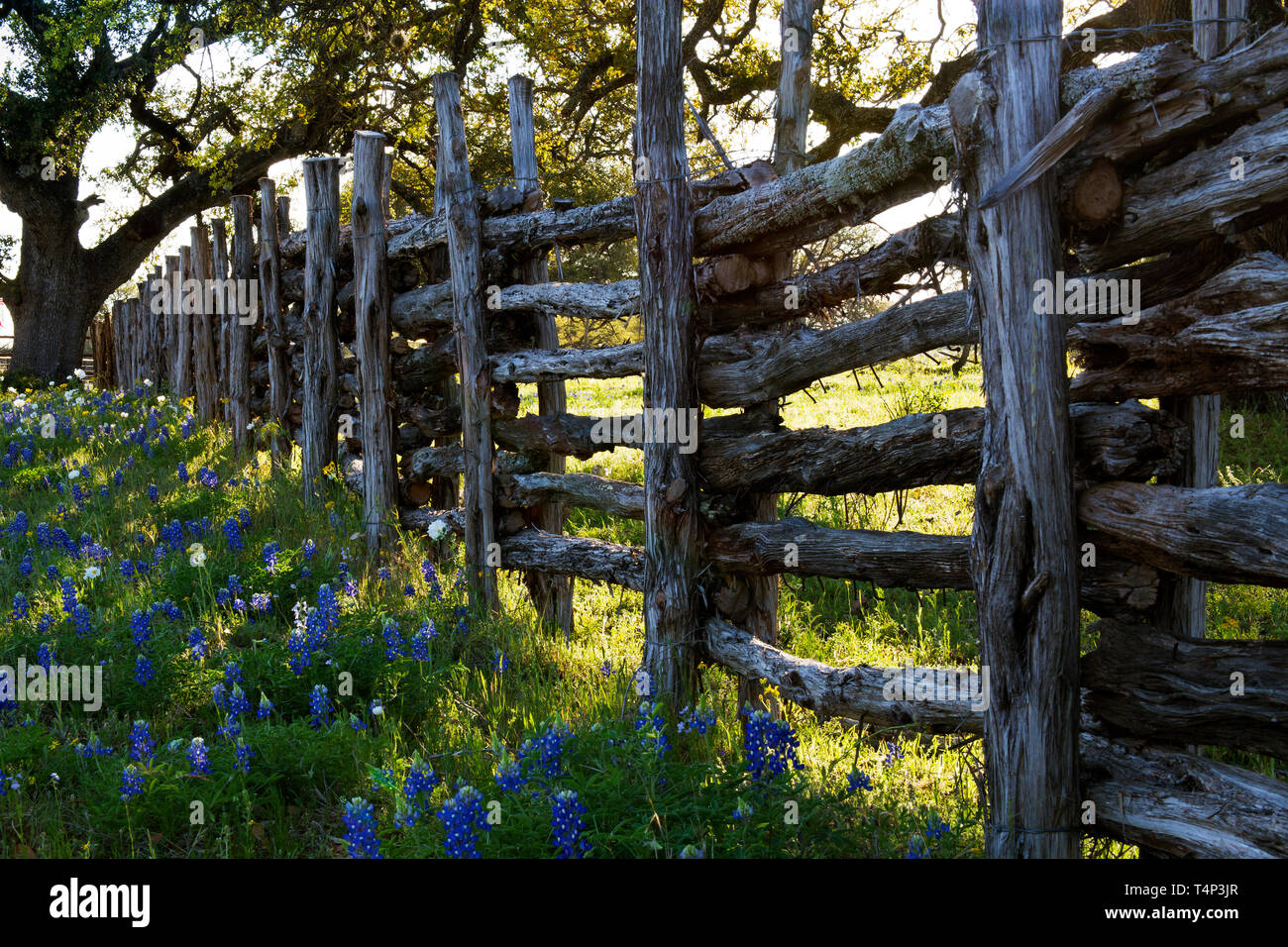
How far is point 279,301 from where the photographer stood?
840 cm

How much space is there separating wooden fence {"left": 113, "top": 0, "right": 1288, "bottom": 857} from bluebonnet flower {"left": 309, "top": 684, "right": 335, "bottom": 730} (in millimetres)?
1330

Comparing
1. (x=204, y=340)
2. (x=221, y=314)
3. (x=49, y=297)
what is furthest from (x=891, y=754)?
(x=49, y=297)

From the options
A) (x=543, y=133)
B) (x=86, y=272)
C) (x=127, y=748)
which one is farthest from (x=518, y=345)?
(x=86, y=272)

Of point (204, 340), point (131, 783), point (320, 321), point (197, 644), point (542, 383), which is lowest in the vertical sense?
point (131, 783)

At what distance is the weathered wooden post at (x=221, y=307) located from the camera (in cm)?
1025

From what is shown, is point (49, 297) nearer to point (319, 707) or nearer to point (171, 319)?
point (171, 319)

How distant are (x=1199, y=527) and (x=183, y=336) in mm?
12629

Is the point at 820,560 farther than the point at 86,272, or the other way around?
the point at 86,272

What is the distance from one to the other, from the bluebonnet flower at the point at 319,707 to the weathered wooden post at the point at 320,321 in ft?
11.9

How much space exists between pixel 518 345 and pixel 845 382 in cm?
888

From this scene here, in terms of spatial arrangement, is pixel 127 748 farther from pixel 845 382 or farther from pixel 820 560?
pixel 845 382

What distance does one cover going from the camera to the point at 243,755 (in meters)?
3.16

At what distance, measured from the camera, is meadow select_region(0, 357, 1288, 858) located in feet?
8.96

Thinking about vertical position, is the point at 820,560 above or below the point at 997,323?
below
